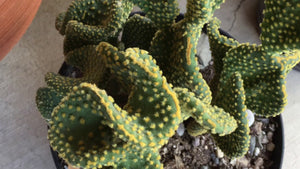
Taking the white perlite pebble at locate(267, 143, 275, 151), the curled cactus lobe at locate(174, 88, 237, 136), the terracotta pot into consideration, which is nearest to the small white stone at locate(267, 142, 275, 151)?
the white perlite pebble at locate(267, 143, 275, 151)

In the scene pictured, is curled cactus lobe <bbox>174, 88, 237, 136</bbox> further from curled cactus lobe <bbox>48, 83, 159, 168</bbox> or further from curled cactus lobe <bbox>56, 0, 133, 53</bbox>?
curled cactus lobe <bbox>56, 0, 133, 53</bbox>

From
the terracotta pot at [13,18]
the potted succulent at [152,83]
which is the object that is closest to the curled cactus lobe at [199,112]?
the potted succulent at [152,83]

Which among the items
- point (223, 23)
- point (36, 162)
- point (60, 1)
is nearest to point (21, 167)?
point (36, 162)

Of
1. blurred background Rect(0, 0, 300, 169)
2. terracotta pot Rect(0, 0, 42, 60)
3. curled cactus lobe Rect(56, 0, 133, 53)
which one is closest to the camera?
curled cactus lobe Rect(56, 0, 133, 53)

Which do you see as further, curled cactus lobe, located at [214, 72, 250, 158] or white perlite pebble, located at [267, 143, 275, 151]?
white perlite pebble, located at [267, 143, 275, 151]

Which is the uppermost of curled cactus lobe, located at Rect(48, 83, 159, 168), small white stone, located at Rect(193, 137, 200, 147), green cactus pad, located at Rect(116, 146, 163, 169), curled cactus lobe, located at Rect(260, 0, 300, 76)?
curled cactus lobe, located at Rect(260, 0, 300, 76)

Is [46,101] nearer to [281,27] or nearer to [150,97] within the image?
[150,97]
